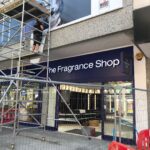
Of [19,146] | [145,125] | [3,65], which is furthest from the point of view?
[3,65]

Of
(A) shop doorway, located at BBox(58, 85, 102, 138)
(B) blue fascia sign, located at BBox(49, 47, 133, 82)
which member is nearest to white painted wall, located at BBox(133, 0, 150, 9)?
Result: (B) blue fascia sign, located at BBox(49, 47, 133, 82)

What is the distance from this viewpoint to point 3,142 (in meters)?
6.33

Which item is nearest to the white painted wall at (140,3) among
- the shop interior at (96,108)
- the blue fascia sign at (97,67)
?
the blue fascia sign at (97,67)

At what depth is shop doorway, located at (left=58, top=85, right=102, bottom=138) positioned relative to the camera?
7.06 m

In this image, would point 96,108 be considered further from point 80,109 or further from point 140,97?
point 140,97

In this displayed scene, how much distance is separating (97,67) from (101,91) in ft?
3.13

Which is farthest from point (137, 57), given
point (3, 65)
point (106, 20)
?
point (3, 65)

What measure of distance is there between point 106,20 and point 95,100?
313 cm

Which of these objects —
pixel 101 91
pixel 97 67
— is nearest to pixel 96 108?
pixel 101 91

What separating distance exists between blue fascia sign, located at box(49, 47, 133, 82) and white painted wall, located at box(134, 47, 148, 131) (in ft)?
0.75

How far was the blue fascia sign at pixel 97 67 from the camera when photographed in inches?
289

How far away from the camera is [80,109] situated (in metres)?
7.62

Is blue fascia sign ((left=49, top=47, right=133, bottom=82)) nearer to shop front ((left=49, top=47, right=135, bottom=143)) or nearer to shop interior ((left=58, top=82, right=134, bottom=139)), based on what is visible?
shop front ((left=49, top=47, right=135, bottom=143))

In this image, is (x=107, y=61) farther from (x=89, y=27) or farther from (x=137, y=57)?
(x=89, y=27)
